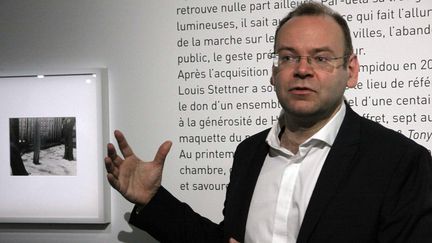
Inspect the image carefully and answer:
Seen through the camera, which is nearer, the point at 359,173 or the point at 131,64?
the point at 359,173

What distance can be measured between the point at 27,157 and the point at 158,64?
61cm

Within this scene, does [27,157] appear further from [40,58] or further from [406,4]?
[406,4]

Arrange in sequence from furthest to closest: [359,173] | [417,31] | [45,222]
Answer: [45,222] < [417,31] < [359,173]

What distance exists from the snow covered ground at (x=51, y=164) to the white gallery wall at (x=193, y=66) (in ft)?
0.64

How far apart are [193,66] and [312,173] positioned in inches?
25.2

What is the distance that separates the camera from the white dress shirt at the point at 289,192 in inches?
42.4

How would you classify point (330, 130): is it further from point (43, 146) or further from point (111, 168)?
point (43, 146)

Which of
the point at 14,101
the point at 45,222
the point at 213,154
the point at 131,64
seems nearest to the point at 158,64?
the point at 131,64

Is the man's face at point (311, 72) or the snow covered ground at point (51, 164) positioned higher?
the man's face at point (311, 72)

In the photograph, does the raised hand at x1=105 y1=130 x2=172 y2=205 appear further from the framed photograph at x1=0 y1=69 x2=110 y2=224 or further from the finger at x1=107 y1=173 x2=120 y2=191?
the framed photograph at x1=0 y1=69 x2=110 y2=224

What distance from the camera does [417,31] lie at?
1390 millimetres

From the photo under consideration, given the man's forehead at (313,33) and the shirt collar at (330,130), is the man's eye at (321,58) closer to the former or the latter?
the man's forehead at (313,33)

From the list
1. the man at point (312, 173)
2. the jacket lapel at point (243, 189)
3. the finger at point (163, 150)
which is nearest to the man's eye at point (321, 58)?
the man at point (312, 173)

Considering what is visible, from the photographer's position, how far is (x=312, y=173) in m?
1.09
